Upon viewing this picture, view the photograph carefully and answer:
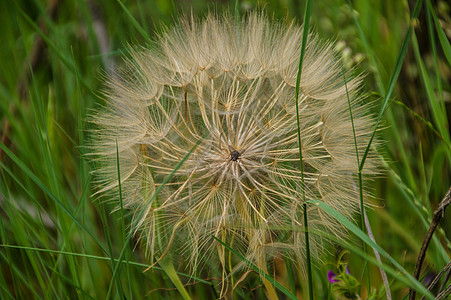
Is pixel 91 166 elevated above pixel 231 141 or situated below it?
→ below

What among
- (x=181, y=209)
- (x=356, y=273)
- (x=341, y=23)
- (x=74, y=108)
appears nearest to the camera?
(x=181, y=209)

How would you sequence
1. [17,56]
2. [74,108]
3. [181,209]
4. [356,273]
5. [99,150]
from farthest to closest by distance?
[17,56]
[74,108]
[356,273]
[99,150]
[181,209]

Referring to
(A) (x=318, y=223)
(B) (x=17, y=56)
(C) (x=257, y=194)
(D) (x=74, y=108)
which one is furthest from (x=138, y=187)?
(B) (x=17, y=56)

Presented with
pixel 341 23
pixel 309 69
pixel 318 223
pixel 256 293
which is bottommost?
pixel 256 293

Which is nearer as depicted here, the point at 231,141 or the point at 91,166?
the point at 231,141

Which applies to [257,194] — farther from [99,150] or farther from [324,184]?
[99,150]
